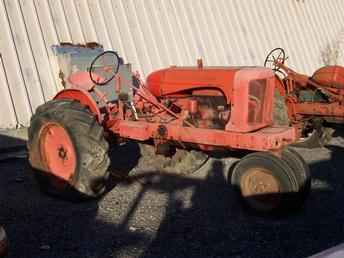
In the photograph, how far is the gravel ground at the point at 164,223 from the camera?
4.16 meters

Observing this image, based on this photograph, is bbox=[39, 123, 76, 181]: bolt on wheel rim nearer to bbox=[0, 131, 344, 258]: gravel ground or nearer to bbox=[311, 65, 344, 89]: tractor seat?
bbox=[0, 131, 344, 258]: gravel ground

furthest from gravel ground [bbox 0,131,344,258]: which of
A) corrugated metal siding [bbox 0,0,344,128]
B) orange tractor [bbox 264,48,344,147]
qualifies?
corrugated metal siding [bbox 0,0,344,128]

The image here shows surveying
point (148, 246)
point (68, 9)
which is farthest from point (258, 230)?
point (68, 9)

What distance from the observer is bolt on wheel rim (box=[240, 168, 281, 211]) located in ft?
15.7

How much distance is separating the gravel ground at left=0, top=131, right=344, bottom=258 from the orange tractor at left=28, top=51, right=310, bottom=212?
0.24 metres

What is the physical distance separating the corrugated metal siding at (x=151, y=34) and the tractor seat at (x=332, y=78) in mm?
2958

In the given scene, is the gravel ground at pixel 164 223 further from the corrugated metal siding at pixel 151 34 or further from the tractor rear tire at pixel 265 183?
the corrugated metal siding at pixel 151 34

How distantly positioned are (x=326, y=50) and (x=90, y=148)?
1045cm

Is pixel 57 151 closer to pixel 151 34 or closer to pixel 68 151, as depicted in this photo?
pixel 68 151

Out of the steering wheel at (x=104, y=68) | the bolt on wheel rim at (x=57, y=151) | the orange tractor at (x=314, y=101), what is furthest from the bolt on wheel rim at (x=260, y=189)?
the orange tractor at (x=314, y=101)

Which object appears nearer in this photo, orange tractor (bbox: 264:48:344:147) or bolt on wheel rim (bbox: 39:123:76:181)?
bolt on wheel rim (bbox: 39:123:76:181)

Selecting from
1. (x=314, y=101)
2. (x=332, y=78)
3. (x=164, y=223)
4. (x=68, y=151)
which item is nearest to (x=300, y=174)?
(x=164, y=223)

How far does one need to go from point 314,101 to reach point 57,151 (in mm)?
4001

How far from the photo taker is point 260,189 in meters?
4.85
